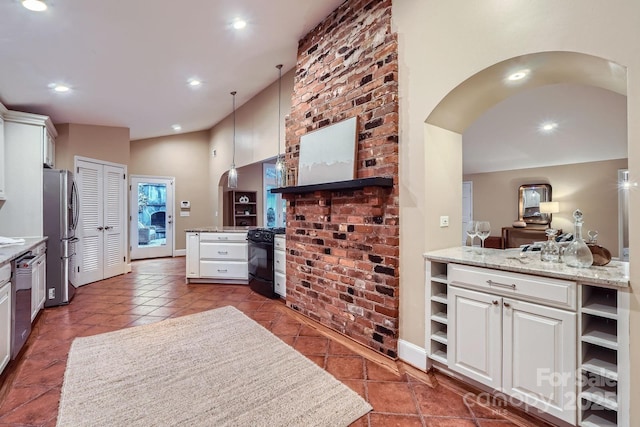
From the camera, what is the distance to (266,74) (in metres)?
4.37

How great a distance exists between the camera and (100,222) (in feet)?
16.3

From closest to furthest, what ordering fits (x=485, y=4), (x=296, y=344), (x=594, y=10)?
(x=594, y=10) → (x=485, y=4) → (x=296, y=344)

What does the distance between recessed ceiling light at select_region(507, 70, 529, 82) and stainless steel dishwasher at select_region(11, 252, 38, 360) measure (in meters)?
3.85

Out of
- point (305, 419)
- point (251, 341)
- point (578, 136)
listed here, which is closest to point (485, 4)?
point (305, 419)

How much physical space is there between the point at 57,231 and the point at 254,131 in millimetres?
3119

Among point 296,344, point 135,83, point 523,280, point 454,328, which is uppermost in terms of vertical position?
point 135,83

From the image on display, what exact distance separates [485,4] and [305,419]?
269 cm

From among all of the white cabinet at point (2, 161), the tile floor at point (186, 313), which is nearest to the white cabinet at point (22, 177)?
the white cabinet at point (2, 161)

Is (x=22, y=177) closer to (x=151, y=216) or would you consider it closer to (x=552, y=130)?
(x=151, y=216)

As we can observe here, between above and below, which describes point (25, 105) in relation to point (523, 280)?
above

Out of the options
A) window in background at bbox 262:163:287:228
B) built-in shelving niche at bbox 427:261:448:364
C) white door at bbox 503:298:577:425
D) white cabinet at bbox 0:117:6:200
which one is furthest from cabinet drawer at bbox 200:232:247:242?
white door at bbox 503:298:577:425

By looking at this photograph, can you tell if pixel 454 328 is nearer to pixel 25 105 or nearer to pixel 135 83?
pixel 135 83

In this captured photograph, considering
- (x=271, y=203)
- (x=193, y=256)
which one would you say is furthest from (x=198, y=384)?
(x=271, y=203)

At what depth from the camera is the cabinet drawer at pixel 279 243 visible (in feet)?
12.7
